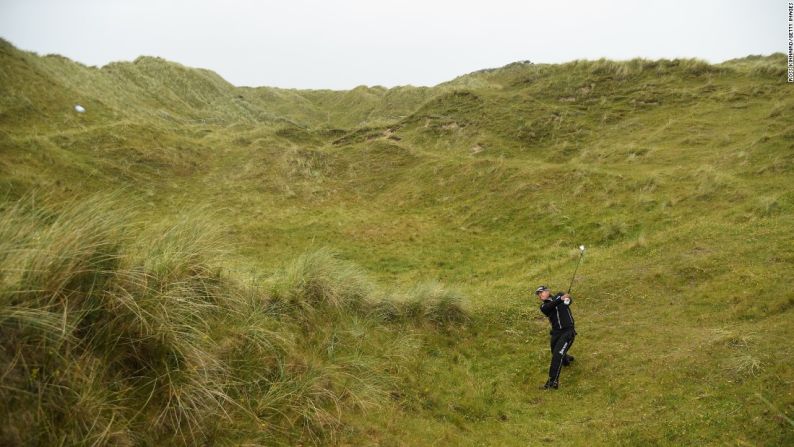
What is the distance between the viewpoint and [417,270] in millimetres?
19250

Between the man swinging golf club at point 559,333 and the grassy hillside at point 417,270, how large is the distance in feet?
1.30

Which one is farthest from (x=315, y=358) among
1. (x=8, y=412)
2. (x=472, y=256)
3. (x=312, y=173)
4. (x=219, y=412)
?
(x=312, y=173)

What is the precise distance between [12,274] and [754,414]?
30.9ft

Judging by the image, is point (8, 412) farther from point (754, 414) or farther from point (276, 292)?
point (754, 414)

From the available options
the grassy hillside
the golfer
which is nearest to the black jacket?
the golfer

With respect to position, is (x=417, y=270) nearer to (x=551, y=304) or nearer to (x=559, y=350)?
(x=551, y=304)

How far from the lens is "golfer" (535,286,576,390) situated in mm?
9716

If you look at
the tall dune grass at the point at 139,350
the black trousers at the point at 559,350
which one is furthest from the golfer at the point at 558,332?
the tall dune grass at the point at 139,350

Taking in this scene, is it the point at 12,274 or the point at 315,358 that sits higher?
the point at 12,274

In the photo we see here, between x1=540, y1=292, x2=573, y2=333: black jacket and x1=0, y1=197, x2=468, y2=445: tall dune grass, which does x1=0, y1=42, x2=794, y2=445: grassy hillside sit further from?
x1=540, y1=292, x2=573, y2=333: black jacket

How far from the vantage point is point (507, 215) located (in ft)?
77.2

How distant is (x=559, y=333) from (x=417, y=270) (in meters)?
9.59

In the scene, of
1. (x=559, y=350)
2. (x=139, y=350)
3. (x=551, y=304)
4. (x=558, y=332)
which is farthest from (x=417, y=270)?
(x=139, y=350)

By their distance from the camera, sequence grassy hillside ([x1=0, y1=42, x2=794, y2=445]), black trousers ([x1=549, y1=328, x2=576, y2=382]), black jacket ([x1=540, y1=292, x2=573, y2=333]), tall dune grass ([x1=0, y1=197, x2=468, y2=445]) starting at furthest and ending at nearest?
black jacket ([x1=540, y1=292, x2=573, y2=333])
black trousers ([x1=549, y1=328, x2=576, y2=382])
grassy hillside ([x1=0, y1=42, x2=794, y2=445])
tall dune grass ([x1=0, y1=197, x2=468, y2=445])
